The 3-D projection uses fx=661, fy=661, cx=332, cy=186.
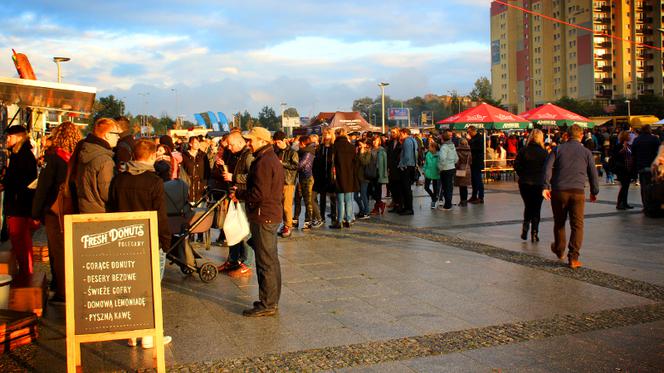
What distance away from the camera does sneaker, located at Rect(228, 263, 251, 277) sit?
27.1 ft

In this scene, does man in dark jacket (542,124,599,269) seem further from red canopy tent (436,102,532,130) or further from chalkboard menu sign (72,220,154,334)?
red canopy tent (436,102,532,130)

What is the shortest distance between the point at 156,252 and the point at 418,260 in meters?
4.93

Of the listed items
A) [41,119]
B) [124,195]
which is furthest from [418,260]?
[41,119]

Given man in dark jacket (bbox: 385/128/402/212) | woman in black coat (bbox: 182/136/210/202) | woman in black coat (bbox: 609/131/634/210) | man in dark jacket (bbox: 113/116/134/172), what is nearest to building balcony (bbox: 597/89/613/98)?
woman in black coat (bbox: 609/131/634/210)

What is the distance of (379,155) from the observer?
14719 millimetres

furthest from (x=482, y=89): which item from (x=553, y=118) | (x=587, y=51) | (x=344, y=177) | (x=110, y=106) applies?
(x=344, y=177)

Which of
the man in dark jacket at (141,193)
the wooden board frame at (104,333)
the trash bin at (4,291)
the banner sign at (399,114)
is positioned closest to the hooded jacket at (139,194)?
the man in dark jacket at (141,193)

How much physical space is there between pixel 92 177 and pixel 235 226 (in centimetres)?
192

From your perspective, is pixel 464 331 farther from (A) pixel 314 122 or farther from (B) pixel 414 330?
(A) pixel 314 122

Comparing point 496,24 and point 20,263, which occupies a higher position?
point 496,24

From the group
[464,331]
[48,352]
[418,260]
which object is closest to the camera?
[48,352]

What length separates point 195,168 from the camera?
13648 millimetres

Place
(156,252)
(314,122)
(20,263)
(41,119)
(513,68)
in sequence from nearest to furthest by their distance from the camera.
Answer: (156,252) < (20,263) < (41,119) < (314,122) < (513,68)

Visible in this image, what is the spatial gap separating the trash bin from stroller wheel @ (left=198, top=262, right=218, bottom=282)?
2.22 meters
